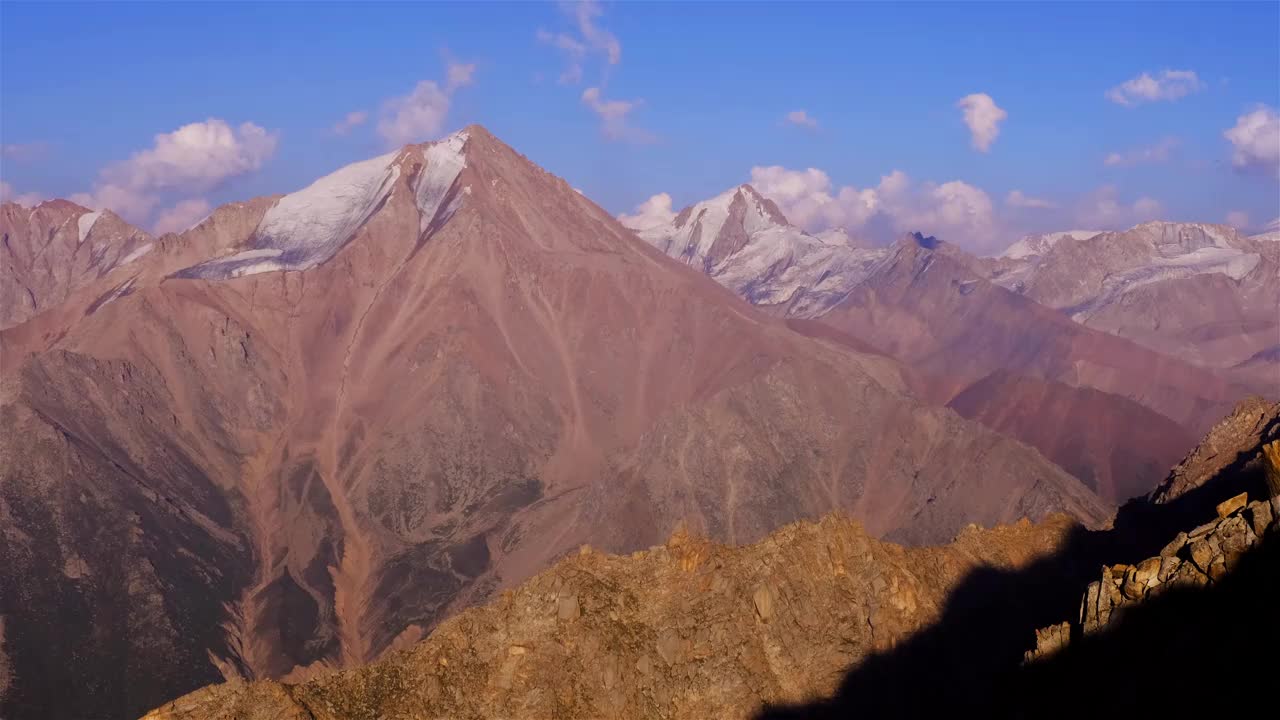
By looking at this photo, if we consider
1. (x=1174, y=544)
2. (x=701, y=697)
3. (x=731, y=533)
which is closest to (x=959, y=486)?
(x=731, y=533)

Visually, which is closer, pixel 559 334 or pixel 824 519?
pixel 824 519

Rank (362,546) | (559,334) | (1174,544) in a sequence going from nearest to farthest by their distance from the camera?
(1174,544) < (362,546) < (559,334)

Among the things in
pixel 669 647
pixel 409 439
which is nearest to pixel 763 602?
pixel 669 647

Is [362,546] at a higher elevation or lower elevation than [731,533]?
higher

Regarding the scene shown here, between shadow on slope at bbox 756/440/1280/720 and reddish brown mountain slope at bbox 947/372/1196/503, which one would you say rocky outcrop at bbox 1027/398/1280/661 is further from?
reddish brown mountain slope at bbox 947/372/1196/503

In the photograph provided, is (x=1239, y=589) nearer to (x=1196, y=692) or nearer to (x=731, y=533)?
(x=1196, y=692)

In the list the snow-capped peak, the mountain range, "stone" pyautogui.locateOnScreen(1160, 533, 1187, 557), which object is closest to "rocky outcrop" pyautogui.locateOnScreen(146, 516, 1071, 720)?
"stone" pyautogui.locateOnScreen(1160, 533, 1187, 557)

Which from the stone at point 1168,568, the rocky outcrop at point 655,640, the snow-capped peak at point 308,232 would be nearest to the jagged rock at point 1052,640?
the stone at point 1168,568
